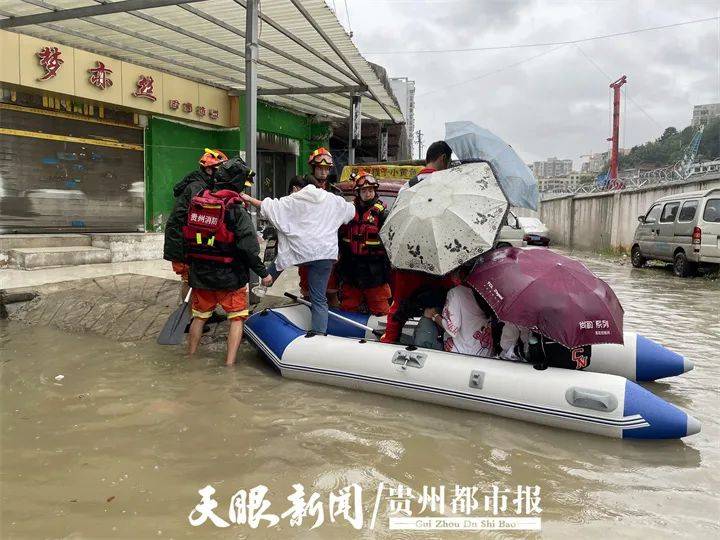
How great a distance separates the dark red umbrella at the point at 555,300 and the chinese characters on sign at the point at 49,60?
27.1 feet

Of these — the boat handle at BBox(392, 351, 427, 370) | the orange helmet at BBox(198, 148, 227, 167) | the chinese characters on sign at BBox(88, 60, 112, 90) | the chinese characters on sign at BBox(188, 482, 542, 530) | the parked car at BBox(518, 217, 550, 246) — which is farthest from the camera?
the parked car at BBox(518, 217, 550, 246)

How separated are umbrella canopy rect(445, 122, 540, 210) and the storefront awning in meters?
3.26

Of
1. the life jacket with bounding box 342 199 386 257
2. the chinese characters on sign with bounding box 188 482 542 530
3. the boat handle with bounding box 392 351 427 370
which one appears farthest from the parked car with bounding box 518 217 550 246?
the chinese characters on sign with bounding box 188 482 542 530

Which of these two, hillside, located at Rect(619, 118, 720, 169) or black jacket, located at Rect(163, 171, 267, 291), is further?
hillside, located at Rect(619, 118, 720, 169)

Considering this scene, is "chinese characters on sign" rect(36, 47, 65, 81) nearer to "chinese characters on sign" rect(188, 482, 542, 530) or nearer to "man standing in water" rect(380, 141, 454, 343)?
"man standing in water" rect(380, 141, 454, 343)

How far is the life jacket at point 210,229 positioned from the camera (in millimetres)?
4504

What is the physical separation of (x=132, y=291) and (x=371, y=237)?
10.9 ft

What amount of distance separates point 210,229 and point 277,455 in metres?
2.14

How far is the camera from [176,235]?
4883 millimetres

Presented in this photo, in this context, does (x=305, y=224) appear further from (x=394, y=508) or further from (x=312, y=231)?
(x=394, y=508)

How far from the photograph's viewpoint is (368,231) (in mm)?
5199

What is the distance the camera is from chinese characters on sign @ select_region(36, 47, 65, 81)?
8617 millimetres

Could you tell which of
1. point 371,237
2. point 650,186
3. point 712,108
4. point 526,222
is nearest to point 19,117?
point 371,237

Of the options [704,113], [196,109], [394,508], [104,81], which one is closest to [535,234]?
[196,109]
